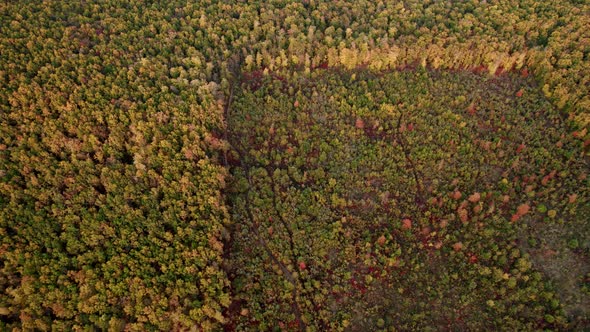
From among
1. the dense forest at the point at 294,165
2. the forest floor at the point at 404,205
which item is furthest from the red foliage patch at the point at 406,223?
the dense forest at the point at 294,165

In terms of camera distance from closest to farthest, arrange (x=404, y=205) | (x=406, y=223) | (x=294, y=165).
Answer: (x=406, y=223)
(x=404, y=205)
(x=294, y=165)

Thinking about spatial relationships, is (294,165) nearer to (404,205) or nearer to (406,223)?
(404,205)

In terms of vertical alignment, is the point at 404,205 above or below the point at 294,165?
below

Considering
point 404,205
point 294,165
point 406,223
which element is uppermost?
point 294,165

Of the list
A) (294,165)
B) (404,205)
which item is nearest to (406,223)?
(404,205)

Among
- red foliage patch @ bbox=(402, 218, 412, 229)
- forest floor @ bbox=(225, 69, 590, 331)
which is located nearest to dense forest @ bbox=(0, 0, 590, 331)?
forest floor @ bbox=(225, 69, 590, 331)

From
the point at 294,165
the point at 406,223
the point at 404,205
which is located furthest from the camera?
the point at 294,165

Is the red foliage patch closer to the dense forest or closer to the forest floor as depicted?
the forest floor

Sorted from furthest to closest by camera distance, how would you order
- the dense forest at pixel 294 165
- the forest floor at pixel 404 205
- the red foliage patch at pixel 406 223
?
the red foliage patch at pixel 406 223 → the forest floor at pixel 404 205 → the dense forest at pixel 294 165

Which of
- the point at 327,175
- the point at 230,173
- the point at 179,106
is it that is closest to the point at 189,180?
the point at 230,173

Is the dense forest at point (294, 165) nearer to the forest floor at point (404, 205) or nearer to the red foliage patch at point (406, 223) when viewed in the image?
the forest floor at point (404, 205)
